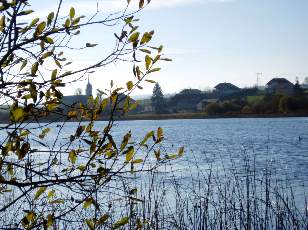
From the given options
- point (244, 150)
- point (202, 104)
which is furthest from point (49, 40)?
point (202, 104)

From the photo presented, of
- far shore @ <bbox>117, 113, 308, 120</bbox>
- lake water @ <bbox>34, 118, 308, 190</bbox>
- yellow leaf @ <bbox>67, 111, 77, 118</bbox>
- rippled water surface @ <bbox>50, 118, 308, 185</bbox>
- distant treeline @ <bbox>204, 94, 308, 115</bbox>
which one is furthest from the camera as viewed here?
far shore @ <bbox>117, 113, 308, 120</bbox>

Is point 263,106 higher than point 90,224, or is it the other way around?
point 263,106

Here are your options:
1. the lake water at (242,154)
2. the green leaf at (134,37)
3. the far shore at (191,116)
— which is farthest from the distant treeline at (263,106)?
the green leaf at (134,37)

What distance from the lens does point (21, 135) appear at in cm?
234

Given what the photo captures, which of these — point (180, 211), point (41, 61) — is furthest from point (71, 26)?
point (180, 211)

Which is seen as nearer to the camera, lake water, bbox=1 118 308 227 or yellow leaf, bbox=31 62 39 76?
yellow leaf, bbox=31 62 39 76

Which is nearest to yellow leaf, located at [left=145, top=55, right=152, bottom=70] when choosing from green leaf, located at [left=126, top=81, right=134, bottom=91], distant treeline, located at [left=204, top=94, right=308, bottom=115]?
green leaf, located at [left=126, top=81, right=134, bottom=91]

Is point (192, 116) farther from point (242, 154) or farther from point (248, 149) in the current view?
point (242, 154)

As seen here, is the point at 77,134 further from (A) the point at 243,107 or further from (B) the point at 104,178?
(A) the point at 243,107

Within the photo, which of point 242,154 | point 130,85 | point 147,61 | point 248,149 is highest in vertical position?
point 147,61

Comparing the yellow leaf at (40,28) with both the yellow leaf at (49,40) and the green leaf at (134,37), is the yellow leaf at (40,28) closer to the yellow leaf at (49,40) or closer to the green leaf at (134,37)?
the yellow leaf at (49,40)

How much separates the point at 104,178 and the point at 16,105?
551 millimetres

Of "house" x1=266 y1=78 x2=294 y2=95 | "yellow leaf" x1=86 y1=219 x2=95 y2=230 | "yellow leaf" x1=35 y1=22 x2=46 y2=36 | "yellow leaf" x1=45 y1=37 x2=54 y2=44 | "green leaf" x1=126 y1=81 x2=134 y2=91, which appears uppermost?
"house" x1=266 y1=78 x2=294 y2=95

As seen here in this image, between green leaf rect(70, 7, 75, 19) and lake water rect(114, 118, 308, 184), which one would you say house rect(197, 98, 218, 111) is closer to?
lake water rect(114, 118, 308, 184)
